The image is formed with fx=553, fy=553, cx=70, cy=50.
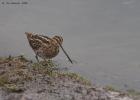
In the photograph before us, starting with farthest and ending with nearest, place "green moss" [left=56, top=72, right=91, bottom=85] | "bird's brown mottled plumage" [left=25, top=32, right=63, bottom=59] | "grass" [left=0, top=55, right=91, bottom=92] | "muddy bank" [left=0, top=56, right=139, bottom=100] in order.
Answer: "bird's brown mottled plumage" [left=25, top=32, right=63, bottom=59] < "green moss" [left=56, top=72, right=91, bottom=85] < "grass" [left=0, top=55, right=91, bottom=92] < "muddy bank" [left=0, top=56, right=139, bottom=100]

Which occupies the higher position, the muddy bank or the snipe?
the snipe

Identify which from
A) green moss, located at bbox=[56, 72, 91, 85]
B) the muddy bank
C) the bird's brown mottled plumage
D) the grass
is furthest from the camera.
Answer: the bird's brown mottled plumage

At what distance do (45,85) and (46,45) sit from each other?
1.44m

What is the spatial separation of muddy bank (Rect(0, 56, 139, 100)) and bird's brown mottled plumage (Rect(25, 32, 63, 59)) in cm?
30

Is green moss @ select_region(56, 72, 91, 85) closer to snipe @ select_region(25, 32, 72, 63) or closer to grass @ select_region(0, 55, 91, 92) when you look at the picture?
grass @ select_region(0, 55, 91, 92)

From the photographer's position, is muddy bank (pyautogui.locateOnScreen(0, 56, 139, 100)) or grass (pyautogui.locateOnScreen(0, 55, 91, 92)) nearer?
muddy bank (pyautogui.locateOnScreen(0, 56, 139, 100))

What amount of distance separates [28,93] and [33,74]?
0.82 meters

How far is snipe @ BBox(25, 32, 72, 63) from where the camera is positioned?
9.98 meters

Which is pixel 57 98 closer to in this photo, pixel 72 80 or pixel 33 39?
pixel 72 80

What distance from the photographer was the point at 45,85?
28.5 ft

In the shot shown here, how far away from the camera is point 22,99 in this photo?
8.18 metres

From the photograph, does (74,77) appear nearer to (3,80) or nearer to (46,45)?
(46,45)

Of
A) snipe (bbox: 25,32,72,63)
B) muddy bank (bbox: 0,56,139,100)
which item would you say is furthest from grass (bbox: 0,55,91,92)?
snipe (bbox: 25,32,72,63)

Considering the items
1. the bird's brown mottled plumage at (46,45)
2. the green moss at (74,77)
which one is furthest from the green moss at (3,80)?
the bird's brown mottled plumage at (46,45)
